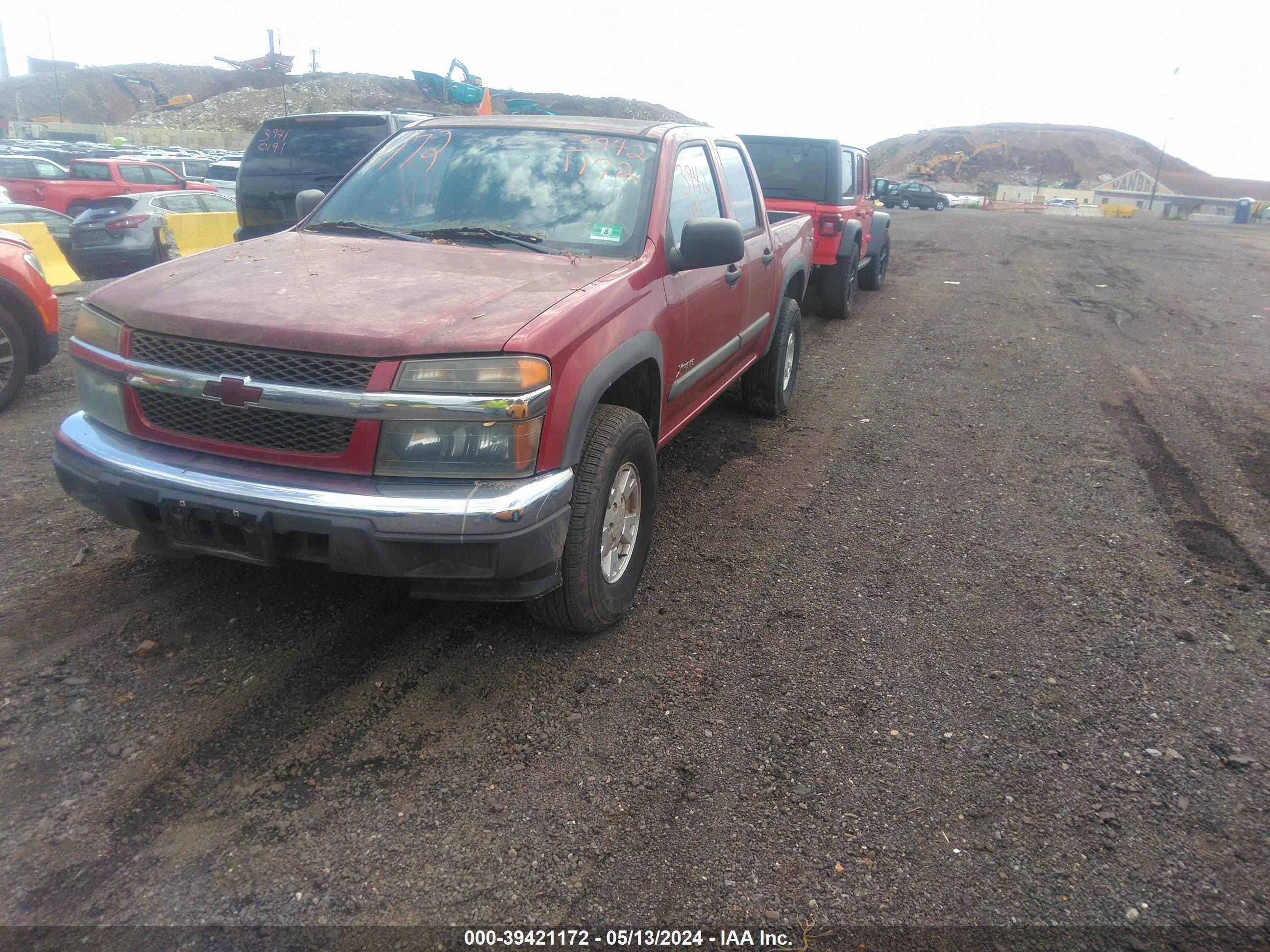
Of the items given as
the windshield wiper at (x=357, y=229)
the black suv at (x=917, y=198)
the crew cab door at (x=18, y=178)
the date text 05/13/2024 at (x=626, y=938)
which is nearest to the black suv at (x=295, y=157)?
the windshield wiper at (x=357, y=229)

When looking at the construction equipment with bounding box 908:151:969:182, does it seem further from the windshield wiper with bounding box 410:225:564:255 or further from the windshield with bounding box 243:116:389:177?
the windshield wiper with bounding box 410:225:564:255

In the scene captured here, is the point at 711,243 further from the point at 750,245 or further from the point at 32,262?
the point at 32,262

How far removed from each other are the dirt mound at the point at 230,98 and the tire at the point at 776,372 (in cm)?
3574

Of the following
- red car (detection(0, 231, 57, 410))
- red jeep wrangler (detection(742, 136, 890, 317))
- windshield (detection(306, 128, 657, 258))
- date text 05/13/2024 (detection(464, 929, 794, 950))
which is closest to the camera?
date text 05/13/2024 (detection(464, 929, 794, 950))

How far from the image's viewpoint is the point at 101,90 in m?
78.6

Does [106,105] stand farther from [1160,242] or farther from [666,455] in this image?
[666,455]

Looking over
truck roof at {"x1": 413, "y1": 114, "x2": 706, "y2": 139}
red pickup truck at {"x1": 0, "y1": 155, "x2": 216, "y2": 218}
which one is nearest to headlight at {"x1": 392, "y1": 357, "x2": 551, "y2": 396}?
truck roof at {"x1": 413, "y1": 114, "x2": 706, "y2": 139}

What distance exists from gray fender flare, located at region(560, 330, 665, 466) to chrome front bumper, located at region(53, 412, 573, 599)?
96mm

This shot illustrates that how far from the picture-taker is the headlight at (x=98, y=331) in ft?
9.83

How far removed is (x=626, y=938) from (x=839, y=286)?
29.3 ft

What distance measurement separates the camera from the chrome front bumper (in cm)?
261

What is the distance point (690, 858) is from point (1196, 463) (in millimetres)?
4980

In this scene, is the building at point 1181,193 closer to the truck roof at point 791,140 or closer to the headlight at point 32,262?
the truck roof at point 791,140

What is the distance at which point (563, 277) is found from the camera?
332 cm
